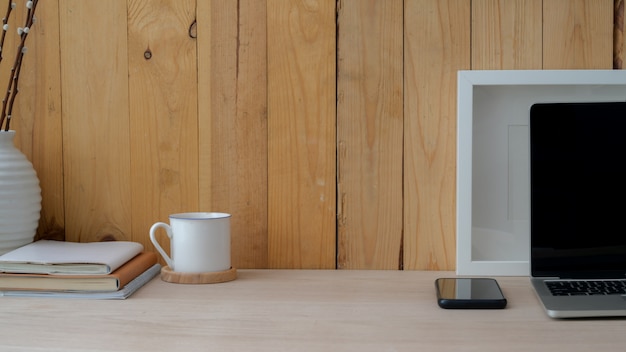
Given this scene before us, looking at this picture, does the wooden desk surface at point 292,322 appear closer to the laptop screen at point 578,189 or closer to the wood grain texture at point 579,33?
the laptop screen at point 578,189

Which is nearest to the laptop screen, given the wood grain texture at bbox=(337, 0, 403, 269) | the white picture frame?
the white picture frame

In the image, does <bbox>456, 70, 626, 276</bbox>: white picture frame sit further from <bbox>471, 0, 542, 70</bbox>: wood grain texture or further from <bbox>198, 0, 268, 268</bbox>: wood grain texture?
<bbox>198, 0, 268, 268</bbox>: wood grain texture

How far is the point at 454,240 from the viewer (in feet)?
3.67

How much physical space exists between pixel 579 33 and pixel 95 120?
89cm

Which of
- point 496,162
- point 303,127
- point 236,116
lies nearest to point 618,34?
point 496,162

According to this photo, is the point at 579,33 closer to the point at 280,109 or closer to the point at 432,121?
the point at 432,121

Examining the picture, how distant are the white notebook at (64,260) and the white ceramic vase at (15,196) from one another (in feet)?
0.15

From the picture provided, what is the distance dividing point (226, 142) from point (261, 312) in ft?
1.26

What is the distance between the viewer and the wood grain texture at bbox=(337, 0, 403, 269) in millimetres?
1107

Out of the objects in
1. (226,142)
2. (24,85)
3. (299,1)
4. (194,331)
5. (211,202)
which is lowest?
(194,331)

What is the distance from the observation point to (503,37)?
3.59ft

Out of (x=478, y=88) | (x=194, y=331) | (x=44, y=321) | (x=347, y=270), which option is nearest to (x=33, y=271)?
(x=44, y=321)

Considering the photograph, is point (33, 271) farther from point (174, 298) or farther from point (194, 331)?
point (194, 331)

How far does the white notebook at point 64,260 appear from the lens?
943 millimetres
